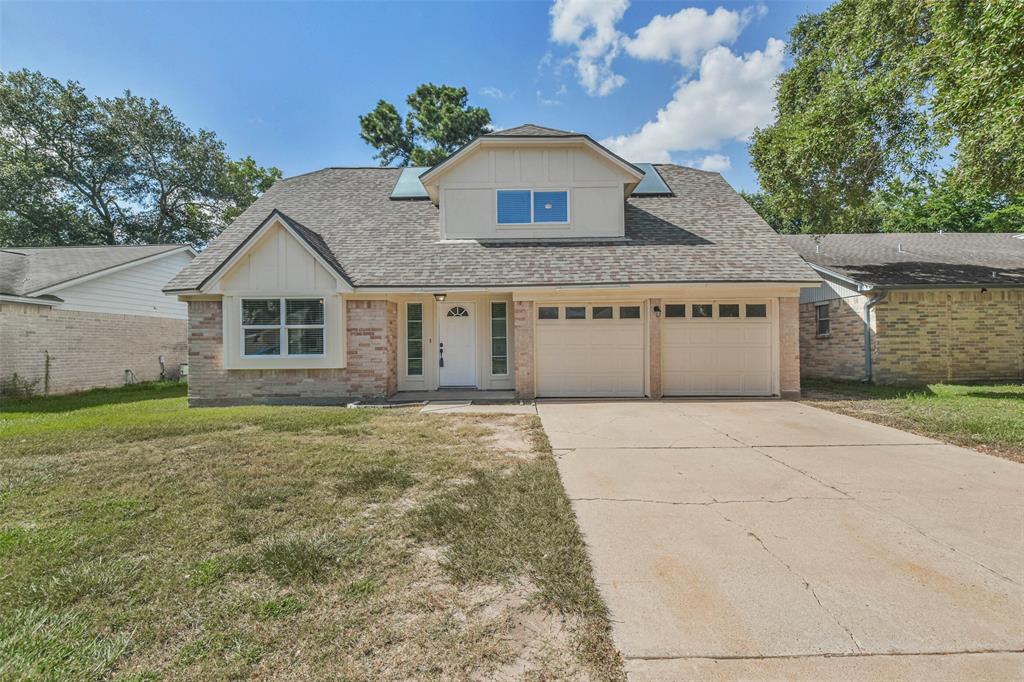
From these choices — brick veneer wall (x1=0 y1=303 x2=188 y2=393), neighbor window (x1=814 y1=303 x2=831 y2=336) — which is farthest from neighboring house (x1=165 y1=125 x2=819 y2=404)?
brick veneer wall (x1=0 y1=303 x2=188 y2=393)

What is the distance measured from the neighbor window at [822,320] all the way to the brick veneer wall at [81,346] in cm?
2294

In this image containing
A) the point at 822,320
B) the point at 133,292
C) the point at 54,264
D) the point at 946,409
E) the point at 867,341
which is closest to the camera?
the point at 946,409

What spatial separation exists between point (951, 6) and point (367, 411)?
13210 millimetres

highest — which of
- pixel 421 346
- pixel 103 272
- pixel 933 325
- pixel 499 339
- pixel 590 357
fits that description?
pixel 103 272

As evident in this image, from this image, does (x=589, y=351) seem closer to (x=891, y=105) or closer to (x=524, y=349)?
(x=524, y=349)

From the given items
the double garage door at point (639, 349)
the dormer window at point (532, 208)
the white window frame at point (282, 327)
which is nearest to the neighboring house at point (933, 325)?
the double garage door at point (639, 349)

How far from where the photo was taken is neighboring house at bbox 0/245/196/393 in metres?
11.6

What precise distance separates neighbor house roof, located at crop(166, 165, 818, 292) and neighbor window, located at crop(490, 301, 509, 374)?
1.39 m

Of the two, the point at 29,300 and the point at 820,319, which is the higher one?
the point at 29,300

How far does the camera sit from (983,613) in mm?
2445

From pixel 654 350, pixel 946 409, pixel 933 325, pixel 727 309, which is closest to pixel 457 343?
pixel 654 350

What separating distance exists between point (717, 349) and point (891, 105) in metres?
8.97

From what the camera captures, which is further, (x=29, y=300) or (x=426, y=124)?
(x=426, y=124)

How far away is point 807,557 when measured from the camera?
3.05 meters
